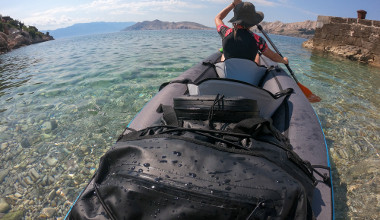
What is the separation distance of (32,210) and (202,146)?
1.91 meters

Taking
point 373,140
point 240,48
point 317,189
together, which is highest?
point 240,48

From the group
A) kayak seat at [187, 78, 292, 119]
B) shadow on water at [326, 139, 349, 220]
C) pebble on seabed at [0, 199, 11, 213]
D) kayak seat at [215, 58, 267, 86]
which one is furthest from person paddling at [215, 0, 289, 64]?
pebble on seabed at [0, 199, 11, 213]

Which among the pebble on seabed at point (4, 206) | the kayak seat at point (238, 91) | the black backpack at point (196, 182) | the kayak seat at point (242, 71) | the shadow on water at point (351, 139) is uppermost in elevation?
the kayak seat at point (242, 71)

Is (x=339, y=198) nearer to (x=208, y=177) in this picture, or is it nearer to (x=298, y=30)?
(x=208, y=177)

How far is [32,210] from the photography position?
1.95 meters

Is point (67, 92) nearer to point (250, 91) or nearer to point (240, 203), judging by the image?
point (250, 91)

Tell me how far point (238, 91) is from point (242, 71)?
908mm

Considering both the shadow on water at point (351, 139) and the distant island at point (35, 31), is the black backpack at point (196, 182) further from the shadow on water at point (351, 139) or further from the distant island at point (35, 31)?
the distant island at point (35, 31)

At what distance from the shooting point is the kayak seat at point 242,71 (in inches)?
106

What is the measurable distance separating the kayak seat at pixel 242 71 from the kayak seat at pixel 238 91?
0.66m

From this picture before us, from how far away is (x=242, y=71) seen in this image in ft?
8.91

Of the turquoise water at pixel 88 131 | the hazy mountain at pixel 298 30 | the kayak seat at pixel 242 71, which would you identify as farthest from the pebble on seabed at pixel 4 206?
the hazy mountain at pixel 298 30

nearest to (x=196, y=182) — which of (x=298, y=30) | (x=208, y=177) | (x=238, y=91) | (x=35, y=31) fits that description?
(x=208, y=177)

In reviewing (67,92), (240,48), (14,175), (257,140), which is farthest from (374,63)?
(14,175)
